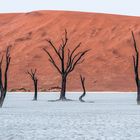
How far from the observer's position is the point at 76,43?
129625mm

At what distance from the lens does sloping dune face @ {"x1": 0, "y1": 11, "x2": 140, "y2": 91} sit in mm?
115750

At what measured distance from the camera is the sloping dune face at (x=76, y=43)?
115750 mm

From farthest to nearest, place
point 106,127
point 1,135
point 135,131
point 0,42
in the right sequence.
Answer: point 0,42 → point 106,127 → point 135,131 → point 1,135

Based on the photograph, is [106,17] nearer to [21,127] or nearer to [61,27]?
[61,27]

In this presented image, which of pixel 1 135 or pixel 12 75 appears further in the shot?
pixel 12 75

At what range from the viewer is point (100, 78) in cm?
11638

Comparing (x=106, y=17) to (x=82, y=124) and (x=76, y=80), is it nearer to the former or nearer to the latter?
(x=76, y=80)

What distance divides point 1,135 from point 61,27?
11524cm

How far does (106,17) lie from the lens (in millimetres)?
142125

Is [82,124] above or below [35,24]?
below

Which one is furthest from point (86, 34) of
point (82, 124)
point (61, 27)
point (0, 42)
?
point (82, 124)

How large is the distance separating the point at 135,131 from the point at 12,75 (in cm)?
9617

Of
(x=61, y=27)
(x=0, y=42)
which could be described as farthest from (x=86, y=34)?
(x=0, y=42)

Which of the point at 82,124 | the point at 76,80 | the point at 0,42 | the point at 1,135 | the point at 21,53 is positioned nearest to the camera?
the point at 1,135
